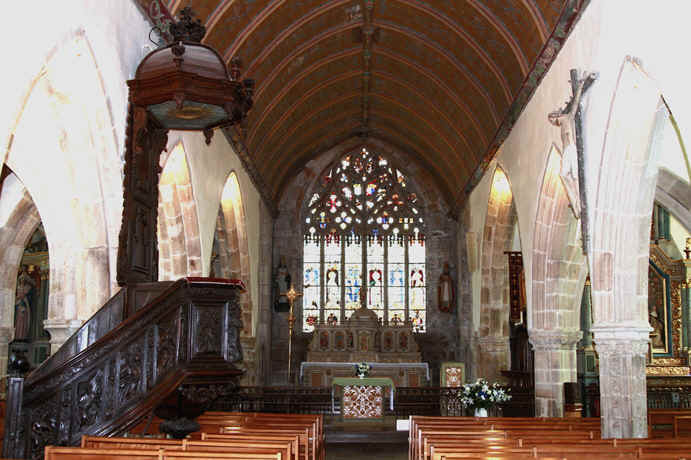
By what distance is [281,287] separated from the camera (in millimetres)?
20391

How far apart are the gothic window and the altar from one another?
1.91 m

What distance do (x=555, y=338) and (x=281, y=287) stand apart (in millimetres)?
9786

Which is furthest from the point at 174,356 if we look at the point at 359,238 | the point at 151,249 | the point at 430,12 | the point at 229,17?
the point at 359,238

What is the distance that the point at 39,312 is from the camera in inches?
661

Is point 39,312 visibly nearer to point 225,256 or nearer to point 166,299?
point 225,256

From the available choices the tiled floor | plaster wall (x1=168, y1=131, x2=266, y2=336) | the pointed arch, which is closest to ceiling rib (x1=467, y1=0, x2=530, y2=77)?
plaster wall (x1=168, y1=131, x2=266, y2=336)

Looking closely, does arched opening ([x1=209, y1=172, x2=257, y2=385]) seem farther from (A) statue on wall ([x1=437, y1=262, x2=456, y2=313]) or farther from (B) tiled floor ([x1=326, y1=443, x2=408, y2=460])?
(A) statue on wall ([x1=437, y1=262, x2=456, y2=313])

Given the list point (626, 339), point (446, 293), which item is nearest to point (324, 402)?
point (626, 339)

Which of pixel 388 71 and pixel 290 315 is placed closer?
pixel 290 315

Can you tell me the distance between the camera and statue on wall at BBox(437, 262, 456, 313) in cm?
2031

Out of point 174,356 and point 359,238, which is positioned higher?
point 359,238

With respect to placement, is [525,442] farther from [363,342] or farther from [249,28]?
[363,342]

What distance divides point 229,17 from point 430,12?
366 cm

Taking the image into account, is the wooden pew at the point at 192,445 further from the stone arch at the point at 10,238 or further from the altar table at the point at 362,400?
the stone arch at the point at 10,238
